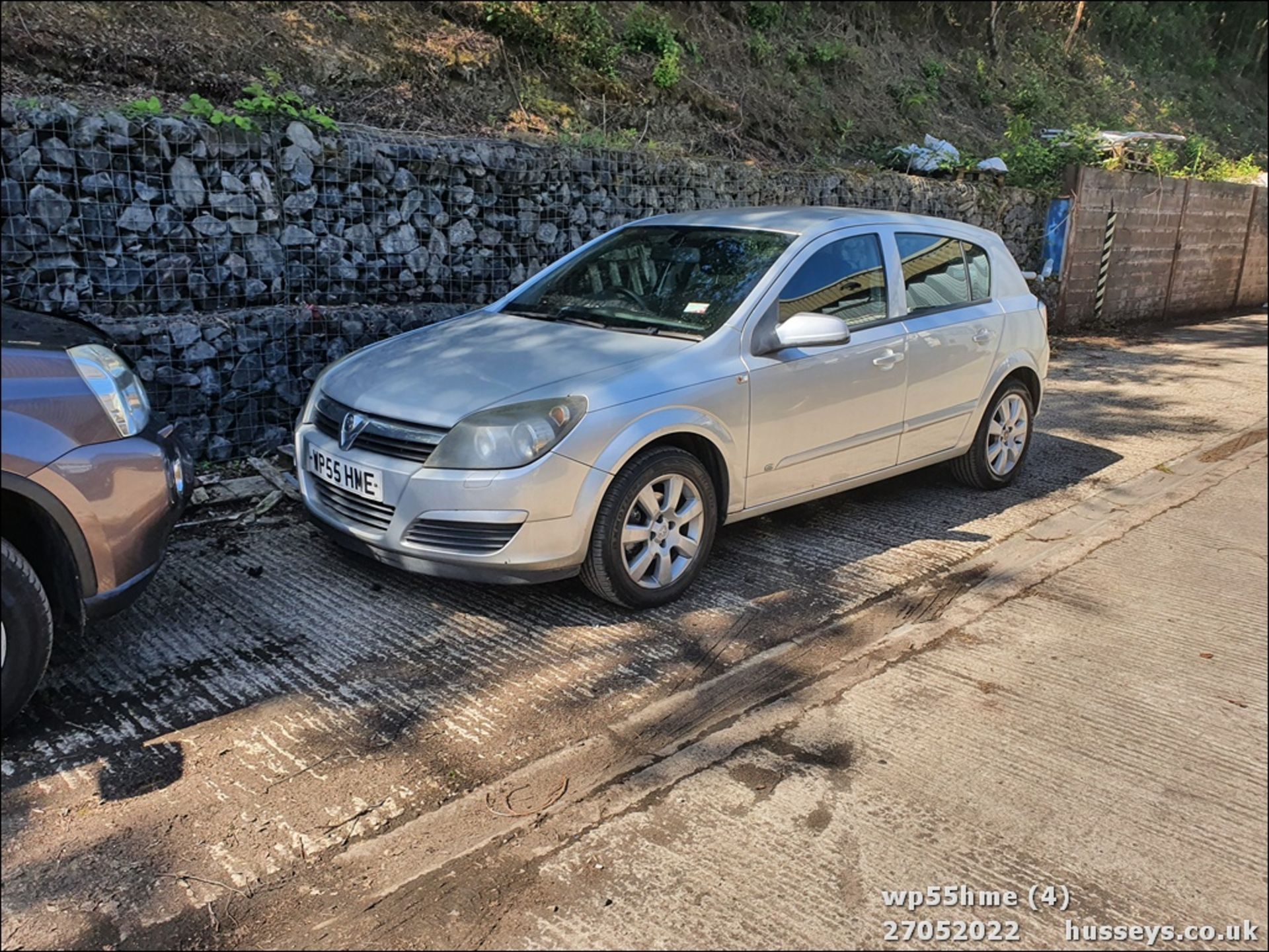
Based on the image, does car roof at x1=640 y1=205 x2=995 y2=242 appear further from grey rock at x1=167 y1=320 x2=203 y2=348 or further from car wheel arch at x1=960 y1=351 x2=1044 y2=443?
grey rock at x1=167 y1=320 x2=203 y2=348

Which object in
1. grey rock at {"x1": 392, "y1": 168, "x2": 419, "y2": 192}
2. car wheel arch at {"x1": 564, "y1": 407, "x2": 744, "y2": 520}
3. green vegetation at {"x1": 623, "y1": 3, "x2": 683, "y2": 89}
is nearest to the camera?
car wheel arch at {"x1": 564, "y1": 407, "x2": 744, "y2": 520}

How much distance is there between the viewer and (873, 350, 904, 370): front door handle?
17.0 ft

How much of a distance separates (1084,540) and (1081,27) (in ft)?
83.5

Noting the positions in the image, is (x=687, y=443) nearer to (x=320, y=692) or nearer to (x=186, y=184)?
(x=320, y=692)

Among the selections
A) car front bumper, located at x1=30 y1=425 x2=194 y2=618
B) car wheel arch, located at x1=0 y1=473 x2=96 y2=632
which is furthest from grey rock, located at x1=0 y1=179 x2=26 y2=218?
car wheel arch, located at x1=0 y1=473 x2=96 y2=632

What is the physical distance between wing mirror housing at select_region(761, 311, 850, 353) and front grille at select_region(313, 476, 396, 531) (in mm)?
1873

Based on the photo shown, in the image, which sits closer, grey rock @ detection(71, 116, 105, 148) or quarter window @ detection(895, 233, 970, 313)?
quarter window @ detection(895, 233, 970, 313)

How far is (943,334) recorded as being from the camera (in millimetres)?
5602

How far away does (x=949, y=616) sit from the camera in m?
4.57

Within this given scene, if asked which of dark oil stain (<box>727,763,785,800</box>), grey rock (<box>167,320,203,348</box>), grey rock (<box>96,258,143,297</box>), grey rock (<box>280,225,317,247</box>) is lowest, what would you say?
dark oil stain (<box>727,763,785,800</box>)

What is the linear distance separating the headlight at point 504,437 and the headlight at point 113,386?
1067mm

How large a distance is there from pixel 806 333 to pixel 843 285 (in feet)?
2.33

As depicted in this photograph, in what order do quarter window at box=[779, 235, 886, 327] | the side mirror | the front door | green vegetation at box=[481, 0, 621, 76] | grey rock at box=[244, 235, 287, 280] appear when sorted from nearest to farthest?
the side mirror, the front door, quarter window at box=[779, 235, 886, 327], grey rock at box=[244, 235, 287, 280], green vegetation at box=[481, 0, 621, 76]

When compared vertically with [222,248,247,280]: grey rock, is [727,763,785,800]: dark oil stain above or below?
below
